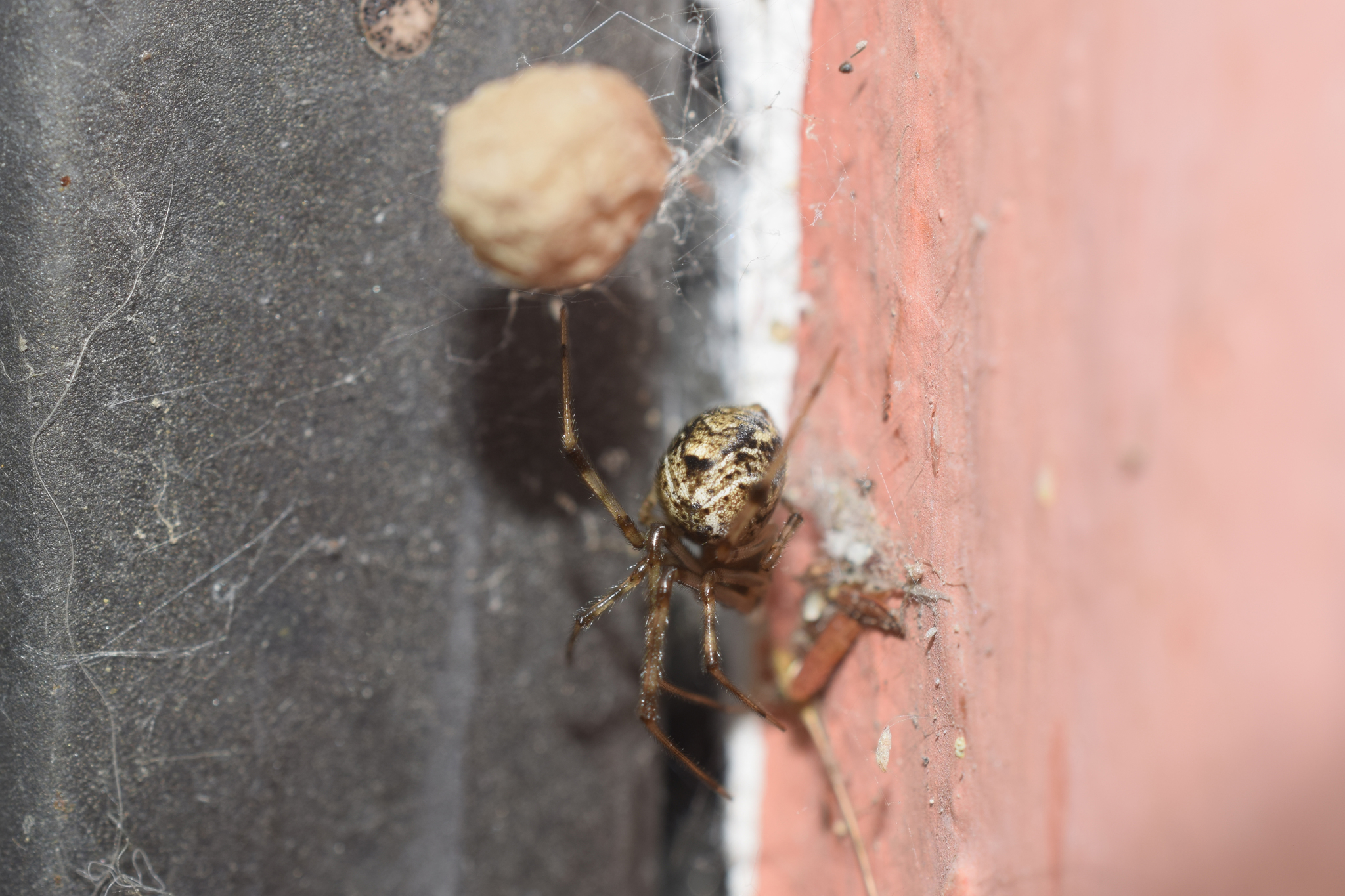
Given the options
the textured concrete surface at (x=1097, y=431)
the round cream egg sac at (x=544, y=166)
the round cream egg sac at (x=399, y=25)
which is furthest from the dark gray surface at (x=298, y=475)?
the textured concrete surface at (x=1097, y=431)

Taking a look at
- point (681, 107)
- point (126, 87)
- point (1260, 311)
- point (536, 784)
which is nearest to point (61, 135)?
point (126, 87)

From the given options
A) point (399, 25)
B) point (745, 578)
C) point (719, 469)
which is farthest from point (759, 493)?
point (399, 25)

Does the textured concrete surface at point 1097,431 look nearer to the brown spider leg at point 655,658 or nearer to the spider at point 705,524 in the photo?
the spider at point 705,524

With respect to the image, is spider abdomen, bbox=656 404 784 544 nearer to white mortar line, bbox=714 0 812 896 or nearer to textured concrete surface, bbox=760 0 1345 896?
textured concrete surface, bbox=760 0 1345 896

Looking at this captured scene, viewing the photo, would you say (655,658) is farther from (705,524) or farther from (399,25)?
(399,25)

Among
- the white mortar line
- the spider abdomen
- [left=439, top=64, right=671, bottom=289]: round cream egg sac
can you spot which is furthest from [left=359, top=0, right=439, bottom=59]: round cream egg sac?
the spider abdomen

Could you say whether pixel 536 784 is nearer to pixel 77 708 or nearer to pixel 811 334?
pixel 77 708
